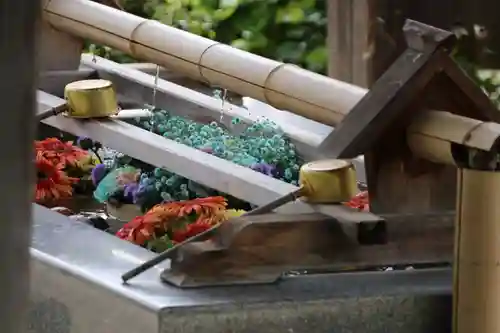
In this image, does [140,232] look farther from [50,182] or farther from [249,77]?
[50,182]

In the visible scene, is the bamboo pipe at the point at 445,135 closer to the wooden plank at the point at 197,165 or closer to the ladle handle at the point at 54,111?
the wooden plank at the point at 197,165

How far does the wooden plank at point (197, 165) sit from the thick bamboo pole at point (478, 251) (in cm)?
12

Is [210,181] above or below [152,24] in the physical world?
Answer: below

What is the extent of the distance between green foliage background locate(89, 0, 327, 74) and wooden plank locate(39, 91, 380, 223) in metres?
1.60

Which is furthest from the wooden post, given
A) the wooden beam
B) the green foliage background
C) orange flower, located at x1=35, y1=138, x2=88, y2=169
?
Answer: the green foliage background

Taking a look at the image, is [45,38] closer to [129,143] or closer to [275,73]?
[129,143]

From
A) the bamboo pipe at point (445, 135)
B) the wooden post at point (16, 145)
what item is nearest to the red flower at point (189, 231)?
the bamboo pipe at point (445, 135)

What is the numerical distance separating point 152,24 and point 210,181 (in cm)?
39

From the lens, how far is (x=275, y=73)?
1.35 m

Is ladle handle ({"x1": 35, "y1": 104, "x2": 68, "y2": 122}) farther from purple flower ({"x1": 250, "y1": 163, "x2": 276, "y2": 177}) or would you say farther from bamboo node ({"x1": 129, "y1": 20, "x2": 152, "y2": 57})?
purple flower ({"x1": 250, "y1": 163, "x2": 276, "y2": 177})

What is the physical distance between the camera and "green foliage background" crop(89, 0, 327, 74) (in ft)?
10.7

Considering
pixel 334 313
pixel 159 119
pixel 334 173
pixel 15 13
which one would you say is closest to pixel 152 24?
pixel 159 119

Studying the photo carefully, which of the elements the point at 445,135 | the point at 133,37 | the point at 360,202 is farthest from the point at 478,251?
the point at 133,37

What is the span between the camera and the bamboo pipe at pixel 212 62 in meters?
1.29
